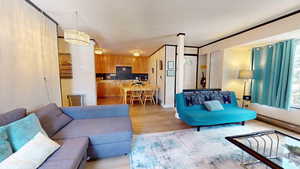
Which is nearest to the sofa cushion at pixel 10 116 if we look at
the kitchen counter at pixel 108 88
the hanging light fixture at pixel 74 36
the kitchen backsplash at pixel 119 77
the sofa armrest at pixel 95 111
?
the sofa armrest at pixel 95 111

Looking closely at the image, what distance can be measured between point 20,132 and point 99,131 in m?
0.79

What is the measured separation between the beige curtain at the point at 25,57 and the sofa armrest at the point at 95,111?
0.61 meters

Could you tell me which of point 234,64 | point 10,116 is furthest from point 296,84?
point 10,116

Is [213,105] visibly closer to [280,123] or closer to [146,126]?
[280,123]

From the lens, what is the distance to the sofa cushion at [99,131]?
163cm

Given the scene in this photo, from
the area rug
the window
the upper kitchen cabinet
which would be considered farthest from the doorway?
the upper kitchen cabinet

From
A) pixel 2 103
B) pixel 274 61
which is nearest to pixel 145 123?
pixel 2 103

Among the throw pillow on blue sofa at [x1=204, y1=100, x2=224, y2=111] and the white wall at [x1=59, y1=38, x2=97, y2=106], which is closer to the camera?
the throw pillow on blue sofa at [x1=204, y1=100, x2=224, y2=111]

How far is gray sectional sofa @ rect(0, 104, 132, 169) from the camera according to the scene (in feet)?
4.02

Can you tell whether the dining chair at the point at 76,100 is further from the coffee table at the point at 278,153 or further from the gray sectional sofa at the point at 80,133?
the coffee table at the point at 278,153

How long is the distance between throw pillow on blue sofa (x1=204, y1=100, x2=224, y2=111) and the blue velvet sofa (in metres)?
0.09

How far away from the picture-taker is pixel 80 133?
1.67 meters

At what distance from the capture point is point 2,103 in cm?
154

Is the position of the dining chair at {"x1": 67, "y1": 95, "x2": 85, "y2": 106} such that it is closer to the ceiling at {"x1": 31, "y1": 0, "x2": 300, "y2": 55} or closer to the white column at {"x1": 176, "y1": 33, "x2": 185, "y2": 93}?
the ceiling at {"x1": 31, "y1": 0, "x2": 300, "y2": 55}
